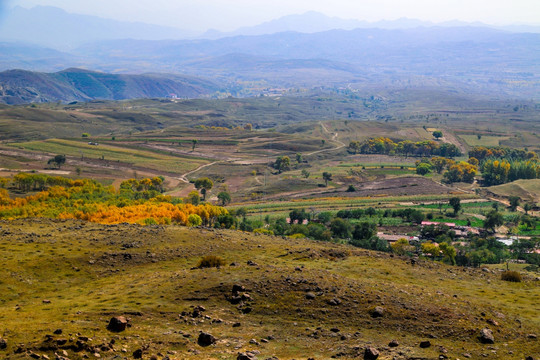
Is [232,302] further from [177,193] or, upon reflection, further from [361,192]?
[361,192]

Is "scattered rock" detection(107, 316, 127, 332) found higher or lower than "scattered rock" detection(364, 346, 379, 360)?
higher

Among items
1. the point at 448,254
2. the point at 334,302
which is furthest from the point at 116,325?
the point at 448,254

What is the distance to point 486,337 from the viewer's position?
22766 millimetres

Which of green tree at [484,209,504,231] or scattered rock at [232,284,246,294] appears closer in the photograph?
scattered rock at [232,284,246,294]

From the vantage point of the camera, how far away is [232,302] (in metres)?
25.9

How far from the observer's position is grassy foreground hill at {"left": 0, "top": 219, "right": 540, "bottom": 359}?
20.7m

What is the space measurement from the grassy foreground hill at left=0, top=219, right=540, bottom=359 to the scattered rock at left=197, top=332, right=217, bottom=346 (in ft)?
0.83

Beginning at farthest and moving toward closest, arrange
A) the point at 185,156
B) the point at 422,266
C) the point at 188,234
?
the point at 185,156, the point at 188,234, the point at 422,266

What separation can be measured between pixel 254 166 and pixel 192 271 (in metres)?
119

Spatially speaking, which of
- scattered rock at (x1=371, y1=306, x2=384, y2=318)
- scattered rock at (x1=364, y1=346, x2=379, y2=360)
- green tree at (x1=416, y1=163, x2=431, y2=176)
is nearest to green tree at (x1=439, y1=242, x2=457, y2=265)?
scattered rock at (x1=371, y1=306, x2=384, y2=318)

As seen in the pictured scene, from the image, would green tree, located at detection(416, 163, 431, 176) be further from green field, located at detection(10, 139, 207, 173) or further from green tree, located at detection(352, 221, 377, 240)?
green tree, located at detection(352, 221, 377, 240)

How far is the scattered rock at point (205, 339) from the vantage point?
21.2 metres

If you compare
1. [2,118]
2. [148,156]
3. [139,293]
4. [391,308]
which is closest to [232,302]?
[139,293]

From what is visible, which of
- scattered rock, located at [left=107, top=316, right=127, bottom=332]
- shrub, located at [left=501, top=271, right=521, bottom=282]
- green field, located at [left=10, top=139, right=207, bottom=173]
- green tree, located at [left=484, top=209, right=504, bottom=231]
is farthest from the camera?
green field, located at [left=10, top=139, right=207, bottom=173]
